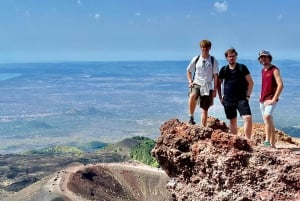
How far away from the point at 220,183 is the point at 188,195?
1.32 meters

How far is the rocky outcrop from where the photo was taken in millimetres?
13586

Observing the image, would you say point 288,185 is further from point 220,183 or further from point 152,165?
point 152,165

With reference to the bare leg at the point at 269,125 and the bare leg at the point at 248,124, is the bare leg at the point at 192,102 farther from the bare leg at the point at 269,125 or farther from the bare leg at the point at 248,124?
the bare leg at the point at 269,125

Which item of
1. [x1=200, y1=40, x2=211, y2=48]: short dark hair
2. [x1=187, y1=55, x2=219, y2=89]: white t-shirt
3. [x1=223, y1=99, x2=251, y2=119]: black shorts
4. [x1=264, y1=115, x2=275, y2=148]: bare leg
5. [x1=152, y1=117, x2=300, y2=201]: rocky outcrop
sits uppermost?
[x1=200, y1=40, x2=211, y2=48]: short dark hair

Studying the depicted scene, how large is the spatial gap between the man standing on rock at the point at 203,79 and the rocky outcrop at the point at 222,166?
1176 mm

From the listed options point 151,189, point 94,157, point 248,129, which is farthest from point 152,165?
point 248,129

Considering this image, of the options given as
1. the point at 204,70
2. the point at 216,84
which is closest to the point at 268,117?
the point at 216,84

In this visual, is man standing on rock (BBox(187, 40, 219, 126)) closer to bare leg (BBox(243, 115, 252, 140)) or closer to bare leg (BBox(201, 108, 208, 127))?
bare leg (BBox(201, 108, 208, 127))

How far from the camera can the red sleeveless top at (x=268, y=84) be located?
647 inches

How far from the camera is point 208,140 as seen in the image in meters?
15.7

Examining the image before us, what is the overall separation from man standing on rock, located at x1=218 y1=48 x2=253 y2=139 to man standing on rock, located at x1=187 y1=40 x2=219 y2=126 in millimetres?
359

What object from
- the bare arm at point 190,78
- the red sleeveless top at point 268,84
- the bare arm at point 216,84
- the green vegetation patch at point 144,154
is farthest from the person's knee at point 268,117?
the green vegetation patch at point 144,154

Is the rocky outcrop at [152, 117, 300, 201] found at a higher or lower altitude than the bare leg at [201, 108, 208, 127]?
lower

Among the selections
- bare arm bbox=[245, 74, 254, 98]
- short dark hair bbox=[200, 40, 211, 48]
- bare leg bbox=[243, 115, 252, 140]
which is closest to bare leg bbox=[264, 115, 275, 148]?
bare leg bbox=[243, 115, 252, 140]
